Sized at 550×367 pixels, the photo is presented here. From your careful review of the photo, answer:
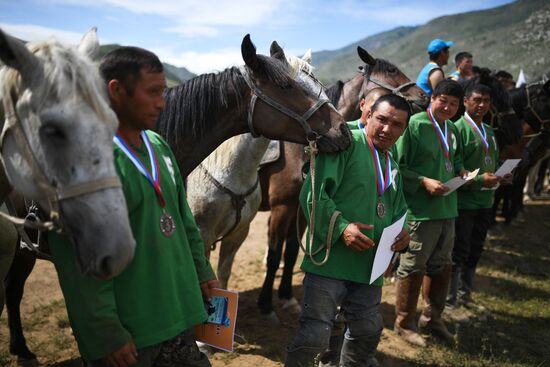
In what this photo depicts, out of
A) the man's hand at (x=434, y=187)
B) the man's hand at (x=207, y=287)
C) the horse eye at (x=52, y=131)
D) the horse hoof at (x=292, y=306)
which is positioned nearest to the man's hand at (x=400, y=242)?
the man's hand at (x=434, y=187)

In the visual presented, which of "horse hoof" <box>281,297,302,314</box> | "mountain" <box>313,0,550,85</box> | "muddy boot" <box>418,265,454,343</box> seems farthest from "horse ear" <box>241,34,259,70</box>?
"mountain" <box>313,0,550,85</box>

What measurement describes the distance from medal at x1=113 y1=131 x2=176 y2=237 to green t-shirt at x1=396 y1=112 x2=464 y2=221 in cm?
250

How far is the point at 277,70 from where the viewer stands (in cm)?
287

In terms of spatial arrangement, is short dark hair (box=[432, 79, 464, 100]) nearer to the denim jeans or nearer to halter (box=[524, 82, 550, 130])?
the denim jeans

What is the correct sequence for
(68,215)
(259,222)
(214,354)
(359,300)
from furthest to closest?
(259,222) < (214,354) < (359,300) < (68,215)

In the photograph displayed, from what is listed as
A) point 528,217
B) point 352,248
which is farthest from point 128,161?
point 528,217

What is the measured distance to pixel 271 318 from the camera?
446cm

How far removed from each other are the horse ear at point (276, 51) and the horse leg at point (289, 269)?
77.4 inches

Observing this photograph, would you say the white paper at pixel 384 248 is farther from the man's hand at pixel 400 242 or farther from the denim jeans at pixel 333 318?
the denim jeans at pixel 333 318

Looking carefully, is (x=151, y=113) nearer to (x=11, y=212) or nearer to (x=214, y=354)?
(x=11, y=212)

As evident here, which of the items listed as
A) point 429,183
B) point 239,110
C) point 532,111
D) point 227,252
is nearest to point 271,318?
point 227,252

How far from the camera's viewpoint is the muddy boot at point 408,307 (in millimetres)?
3861

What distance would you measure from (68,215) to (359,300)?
1890 millimetres

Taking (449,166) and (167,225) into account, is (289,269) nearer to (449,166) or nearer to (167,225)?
(449,166)
